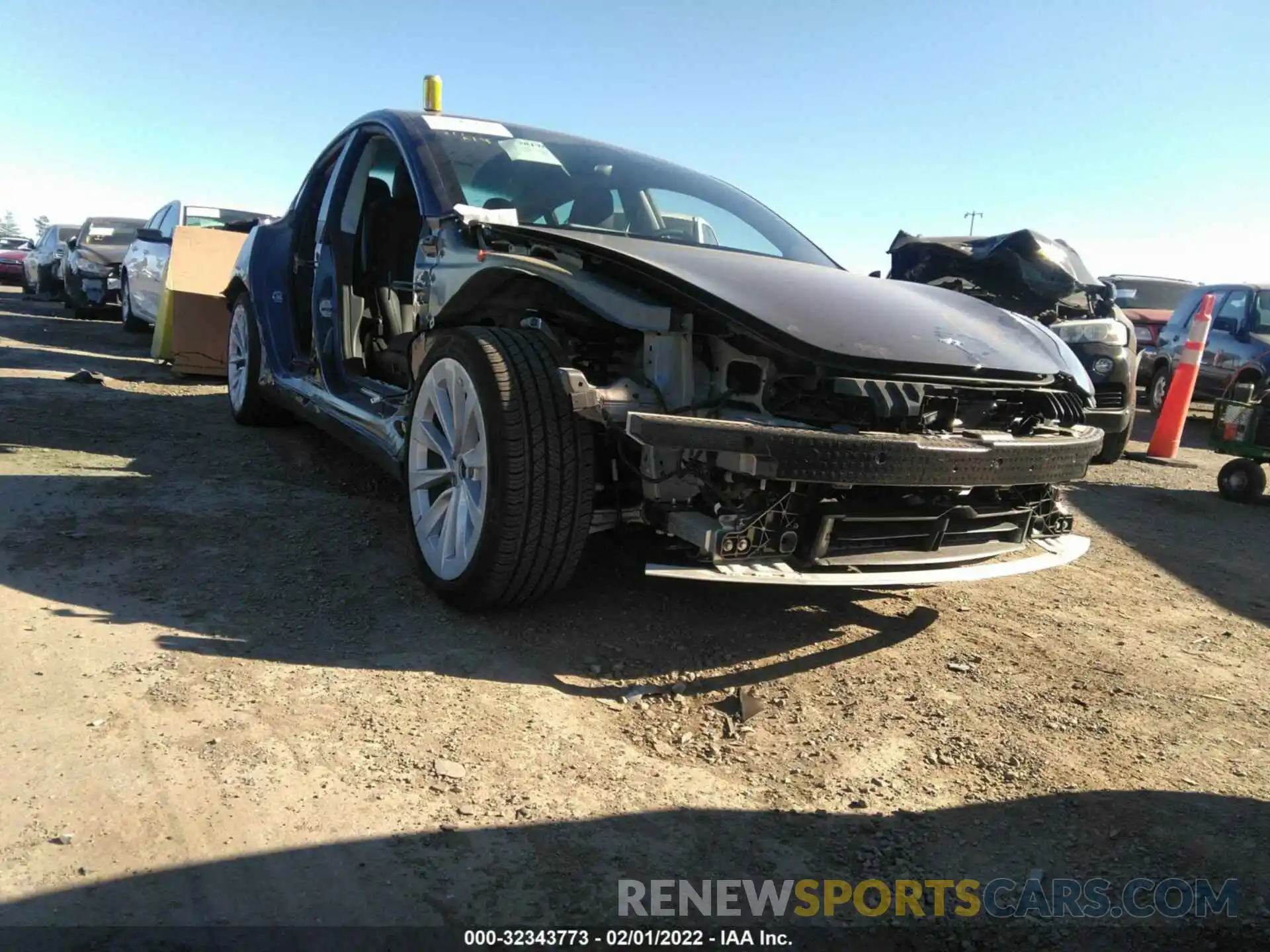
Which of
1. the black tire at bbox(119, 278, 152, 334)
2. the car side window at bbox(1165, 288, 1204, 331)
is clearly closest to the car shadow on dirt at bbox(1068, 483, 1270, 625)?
the car side window at bbox(1165, 288, 1204, 331)

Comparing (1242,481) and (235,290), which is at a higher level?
(235,290)

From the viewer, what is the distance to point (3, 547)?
11.0ft

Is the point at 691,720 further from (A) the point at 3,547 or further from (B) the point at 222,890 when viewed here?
(A) the point at 3,547

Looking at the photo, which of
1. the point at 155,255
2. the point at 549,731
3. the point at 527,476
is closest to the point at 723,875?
the point at 549,731

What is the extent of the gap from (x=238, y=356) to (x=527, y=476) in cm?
387

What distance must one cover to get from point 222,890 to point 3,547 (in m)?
2.29

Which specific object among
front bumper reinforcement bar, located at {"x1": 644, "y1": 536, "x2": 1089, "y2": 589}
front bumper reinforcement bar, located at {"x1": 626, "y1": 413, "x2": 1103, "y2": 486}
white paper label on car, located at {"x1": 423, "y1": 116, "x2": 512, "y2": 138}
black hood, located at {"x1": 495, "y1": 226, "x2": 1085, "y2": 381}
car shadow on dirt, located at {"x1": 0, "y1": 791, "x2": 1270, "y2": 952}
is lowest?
car shadow on dirt, located at {"x1": 0, "y1": 791, "x2": 1270, "y2": 952}

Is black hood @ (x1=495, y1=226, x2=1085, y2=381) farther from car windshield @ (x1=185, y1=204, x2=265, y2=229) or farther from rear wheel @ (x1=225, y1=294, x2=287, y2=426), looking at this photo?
car windshield @ (x1=185, y1=204, x2=265, y2=229)

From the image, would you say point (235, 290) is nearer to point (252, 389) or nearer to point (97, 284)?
point (252, 389)

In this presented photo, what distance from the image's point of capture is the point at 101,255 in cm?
1350

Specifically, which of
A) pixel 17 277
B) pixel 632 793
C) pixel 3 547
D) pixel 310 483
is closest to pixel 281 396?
pixel 310 483

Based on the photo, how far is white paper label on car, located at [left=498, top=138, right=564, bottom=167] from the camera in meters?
3.79

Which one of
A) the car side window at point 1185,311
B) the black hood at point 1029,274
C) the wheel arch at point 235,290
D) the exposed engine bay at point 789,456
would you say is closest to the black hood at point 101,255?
the wheel arch at point 235,290

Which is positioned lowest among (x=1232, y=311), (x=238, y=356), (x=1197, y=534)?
(x=1197, y=534)
